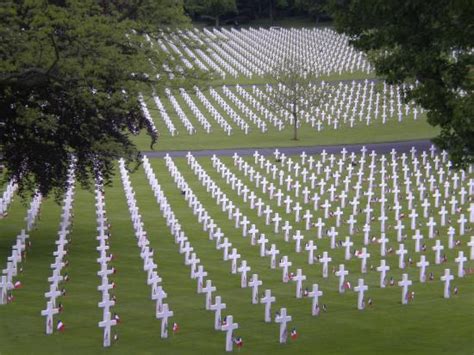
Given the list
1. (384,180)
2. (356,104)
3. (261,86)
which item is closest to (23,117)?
(384,180)

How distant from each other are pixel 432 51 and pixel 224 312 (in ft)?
20.8

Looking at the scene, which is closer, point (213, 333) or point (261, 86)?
point (213, 333)

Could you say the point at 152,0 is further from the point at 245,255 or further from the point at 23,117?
the point at 245,255

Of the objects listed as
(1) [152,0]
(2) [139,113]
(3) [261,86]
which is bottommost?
(3) [261,86]

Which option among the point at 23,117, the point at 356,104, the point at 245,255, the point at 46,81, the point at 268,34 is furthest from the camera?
the point at 268,34

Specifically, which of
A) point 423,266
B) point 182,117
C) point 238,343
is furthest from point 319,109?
point 238,343

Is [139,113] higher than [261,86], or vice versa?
[139,113]

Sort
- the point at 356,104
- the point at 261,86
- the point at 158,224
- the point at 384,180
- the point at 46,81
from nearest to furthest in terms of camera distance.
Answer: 1. the point at 46,81
2. the point at 158,224
3. the point at 384,180
4. the point at 356,104
5. the point at 261,86

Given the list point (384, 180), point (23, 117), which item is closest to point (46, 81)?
point (23, 117)

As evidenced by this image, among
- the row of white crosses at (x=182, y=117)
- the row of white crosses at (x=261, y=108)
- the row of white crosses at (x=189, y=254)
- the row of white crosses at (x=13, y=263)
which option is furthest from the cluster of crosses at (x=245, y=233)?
the row of white crosses at (x=261, y=108)

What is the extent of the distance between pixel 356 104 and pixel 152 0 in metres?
37.3

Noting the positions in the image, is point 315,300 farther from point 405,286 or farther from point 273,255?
point 273,255

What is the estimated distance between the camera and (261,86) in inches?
2562

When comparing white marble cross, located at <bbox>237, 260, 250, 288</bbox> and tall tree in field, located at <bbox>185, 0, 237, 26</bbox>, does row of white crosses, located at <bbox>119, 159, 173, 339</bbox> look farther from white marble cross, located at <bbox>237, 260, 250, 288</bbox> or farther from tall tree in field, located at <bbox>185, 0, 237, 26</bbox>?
tall tree in field, located at <bbox>185, 0, 237, 26</bbox>
